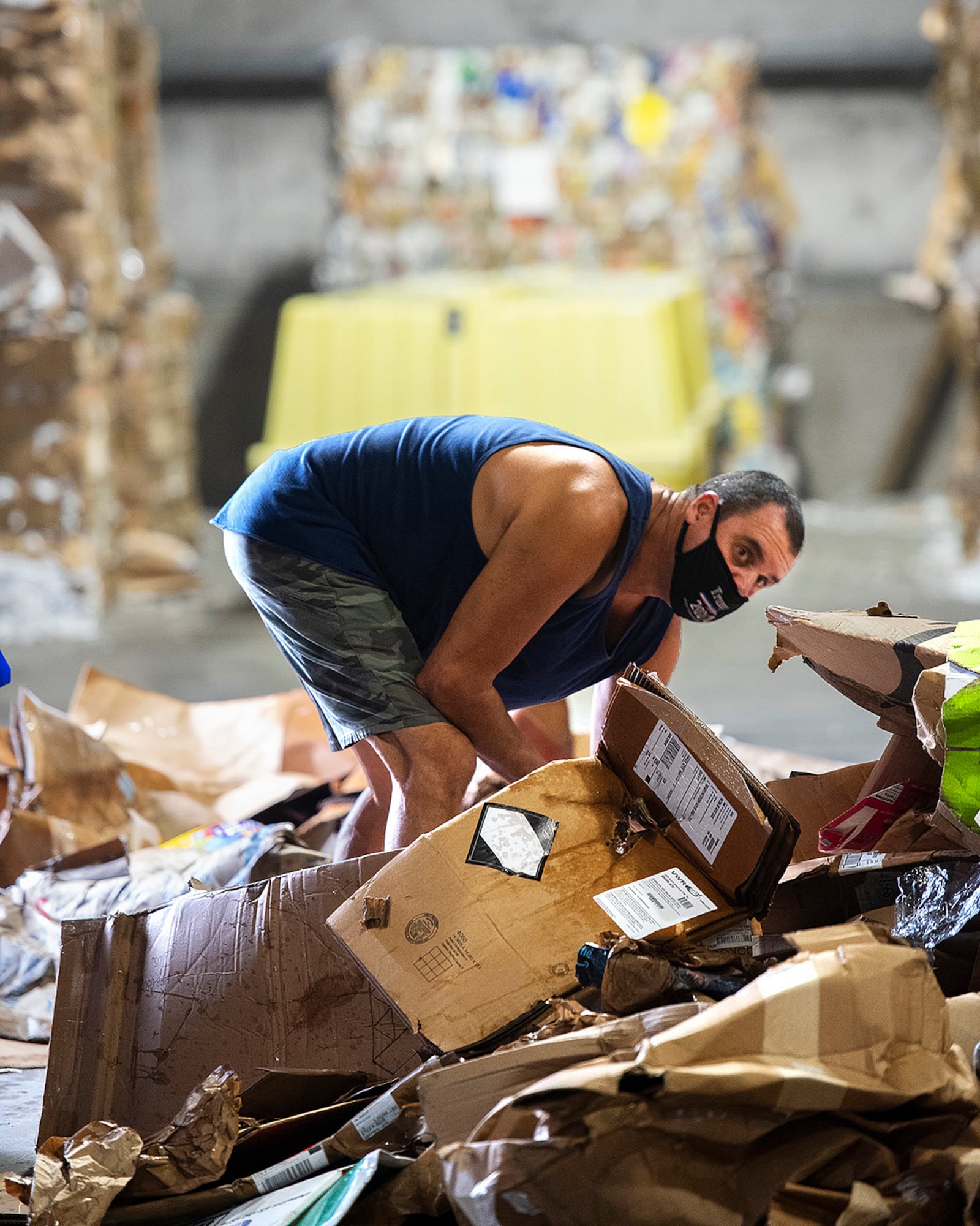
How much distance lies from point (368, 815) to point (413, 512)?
1.97ft

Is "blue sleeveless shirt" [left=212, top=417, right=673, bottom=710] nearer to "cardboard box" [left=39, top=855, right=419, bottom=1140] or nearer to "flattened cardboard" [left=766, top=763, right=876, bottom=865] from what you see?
"flattened cardboard" [left=766, top=763, right=876, bottom=865]

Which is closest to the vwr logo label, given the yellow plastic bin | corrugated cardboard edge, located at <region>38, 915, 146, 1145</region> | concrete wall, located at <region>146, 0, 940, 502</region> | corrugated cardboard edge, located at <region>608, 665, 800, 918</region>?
corrugated cardboard edge, located at <region>608, 665, 800, 918</region>

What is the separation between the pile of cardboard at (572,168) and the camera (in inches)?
305

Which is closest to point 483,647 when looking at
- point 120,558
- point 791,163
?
point 120,558

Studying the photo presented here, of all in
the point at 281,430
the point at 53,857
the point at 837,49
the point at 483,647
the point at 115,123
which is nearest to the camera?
the point at 483,647

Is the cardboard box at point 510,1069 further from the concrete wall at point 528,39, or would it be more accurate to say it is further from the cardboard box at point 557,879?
the concrete wall at point 528,39

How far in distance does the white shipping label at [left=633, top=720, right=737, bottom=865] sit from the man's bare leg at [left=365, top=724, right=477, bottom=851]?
1.37 feet

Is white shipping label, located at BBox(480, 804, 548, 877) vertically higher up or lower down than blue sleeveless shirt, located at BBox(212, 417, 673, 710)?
lower down

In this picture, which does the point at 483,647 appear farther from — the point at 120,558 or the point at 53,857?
the point at 120,558

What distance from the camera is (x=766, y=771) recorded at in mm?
2572

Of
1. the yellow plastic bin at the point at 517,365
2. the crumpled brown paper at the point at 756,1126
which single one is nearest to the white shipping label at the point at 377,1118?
the crumpled brown paper at the point at 756,1126

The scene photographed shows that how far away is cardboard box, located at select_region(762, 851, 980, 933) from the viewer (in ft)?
5.05

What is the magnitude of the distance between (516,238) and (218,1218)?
286 inches

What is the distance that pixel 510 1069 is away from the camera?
1233 mm
